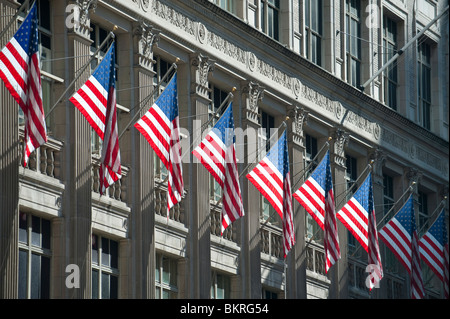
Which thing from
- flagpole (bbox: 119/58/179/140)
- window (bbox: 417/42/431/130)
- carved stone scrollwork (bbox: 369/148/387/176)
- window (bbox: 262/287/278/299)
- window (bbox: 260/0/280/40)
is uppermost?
window (bbox: 417/42/431/130)

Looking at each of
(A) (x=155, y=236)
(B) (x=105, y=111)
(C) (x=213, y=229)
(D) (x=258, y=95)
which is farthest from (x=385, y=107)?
(B) (x=105, y=111)

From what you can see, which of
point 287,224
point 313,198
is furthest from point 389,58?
point 287,224

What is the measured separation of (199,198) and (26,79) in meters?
11.0

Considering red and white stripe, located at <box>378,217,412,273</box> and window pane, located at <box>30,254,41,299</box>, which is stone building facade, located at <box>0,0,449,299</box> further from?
red and white stripe, located at <box>378,217,412,273</box>

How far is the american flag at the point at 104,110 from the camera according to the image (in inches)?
1416

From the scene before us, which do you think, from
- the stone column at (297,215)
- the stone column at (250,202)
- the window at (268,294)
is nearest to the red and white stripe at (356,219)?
the stone column at (250,202)

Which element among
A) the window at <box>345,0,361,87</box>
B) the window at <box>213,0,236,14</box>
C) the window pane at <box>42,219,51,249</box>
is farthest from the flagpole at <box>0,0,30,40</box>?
the window at <box>345,0,361,87</box>

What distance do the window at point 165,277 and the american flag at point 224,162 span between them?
7.49 feet

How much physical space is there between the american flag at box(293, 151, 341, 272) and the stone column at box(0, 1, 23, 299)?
12068 mm

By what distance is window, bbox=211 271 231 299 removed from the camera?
44750 millimetres

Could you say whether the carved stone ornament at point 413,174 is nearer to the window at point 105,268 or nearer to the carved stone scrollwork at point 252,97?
the carved stone scrollwork at point 252,97

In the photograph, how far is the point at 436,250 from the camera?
2100 inches

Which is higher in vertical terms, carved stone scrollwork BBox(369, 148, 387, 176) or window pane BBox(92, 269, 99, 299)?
carved stone scrollwork BBox(369, 148, 387, 176)
